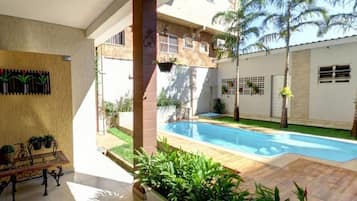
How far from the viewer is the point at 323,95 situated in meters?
10.3

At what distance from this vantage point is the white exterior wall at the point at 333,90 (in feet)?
31.0

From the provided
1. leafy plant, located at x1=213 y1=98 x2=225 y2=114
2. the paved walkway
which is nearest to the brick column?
the paved walkway

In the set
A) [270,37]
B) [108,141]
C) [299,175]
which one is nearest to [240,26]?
[270,37]

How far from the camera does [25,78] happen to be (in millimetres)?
3986

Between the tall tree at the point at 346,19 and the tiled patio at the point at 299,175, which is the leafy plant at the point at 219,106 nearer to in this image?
the tall tree at the point at 346,19

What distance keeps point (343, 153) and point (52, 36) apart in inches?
323

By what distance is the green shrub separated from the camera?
85.8 inches

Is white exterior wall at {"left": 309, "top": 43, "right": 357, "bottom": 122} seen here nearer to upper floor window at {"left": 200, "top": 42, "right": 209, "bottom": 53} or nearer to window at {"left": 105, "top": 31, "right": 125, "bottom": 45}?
upper floor window at {"left": 200, "top": 42, "right": 209, "bottom": 53}

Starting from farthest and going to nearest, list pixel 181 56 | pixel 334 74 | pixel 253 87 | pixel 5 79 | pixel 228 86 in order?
pixel 228 86, pixel 181 56, pixel 253 87, pixel 334 74, pixel 5 79

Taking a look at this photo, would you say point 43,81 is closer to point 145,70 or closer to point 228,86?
point 145,70

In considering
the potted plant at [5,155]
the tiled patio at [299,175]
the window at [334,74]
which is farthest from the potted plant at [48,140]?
the window at [334,74]

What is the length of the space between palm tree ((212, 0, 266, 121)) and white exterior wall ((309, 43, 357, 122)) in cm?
276

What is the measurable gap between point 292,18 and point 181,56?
7.24m

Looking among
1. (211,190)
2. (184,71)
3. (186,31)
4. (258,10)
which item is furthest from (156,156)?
(186,31)
